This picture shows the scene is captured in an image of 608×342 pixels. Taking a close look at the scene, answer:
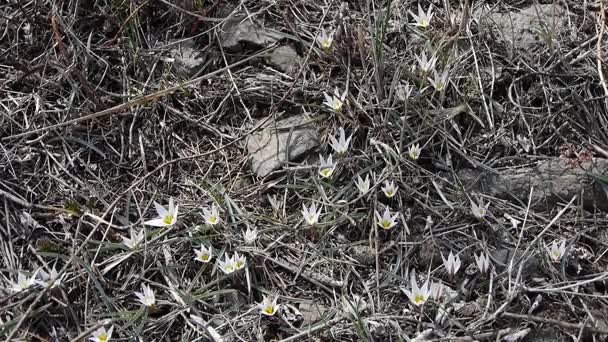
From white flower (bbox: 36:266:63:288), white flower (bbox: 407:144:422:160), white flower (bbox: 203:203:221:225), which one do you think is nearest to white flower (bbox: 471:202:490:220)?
white flower (bbox: 407:144:422:160)

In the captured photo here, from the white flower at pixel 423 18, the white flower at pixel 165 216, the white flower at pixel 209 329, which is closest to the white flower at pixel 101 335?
the white flower at pixel 209 329

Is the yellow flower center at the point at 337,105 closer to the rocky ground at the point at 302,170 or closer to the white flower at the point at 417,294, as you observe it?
the rocky ground at the point at 302,170

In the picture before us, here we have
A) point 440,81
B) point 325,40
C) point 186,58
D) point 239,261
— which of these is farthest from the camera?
point 186,58

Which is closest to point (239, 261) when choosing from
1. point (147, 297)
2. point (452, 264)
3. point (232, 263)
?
point (232, 263)

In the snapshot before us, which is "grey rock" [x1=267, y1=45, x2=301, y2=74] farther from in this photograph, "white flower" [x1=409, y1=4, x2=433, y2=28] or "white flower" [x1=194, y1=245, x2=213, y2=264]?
"white flower" [x1=194, y1=245, x2=213, y2=264]

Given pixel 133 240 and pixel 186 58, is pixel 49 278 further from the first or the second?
pixel 186 58

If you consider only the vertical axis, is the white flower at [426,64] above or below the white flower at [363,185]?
above
